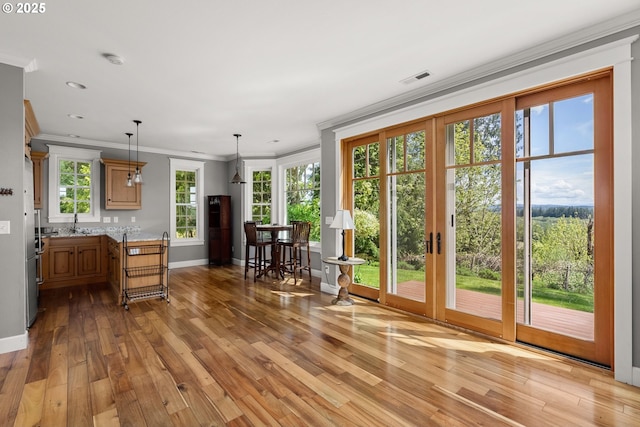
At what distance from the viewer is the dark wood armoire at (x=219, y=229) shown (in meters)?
7.36

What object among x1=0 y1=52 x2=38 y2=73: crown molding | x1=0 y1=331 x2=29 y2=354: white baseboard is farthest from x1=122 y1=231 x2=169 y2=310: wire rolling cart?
x1=0 y1=52 x2=38 y2=73: crown molding

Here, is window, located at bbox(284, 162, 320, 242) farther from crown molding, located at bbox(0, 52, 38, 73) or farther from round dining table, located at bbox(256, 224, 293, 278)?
crown molding, located at bbox(0, 52, 38, 73)

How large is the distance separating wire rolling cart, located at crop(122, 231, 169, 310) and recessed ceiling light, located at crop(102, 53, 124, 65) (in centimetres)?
223

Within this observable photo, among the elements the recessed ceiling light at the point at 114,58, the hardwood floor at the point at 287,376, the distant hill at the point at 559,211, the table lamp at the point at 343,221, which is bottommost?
the hardwood floor at the point at 287,376

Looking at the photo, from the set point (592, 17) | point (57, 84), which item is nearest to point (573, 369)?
point (592, 17)

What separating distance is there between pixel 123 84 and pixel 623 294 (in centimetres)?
514

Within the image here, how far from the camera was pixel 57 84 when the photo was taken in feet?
11.3

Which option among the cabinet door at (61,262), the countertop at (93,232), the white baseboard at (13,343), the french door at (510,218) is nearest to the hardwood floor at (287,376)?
the white baseboard at (13,343)

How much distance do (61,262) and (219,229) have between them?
2.97 meters

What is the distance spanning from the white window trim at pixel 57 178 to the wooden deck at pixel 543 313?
262 inches

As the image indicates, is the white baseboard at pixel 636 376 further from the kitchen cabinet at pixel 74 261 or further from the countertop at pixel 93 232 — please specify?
the kitchen cabinet at pixel 74 261

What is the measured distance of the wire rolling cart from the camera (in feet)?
14.3

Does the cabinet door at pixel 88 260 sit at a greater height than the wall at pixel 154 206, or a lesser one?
lesser

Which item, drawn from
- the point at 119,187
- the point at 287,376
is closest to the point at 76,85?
the point at 119,187
